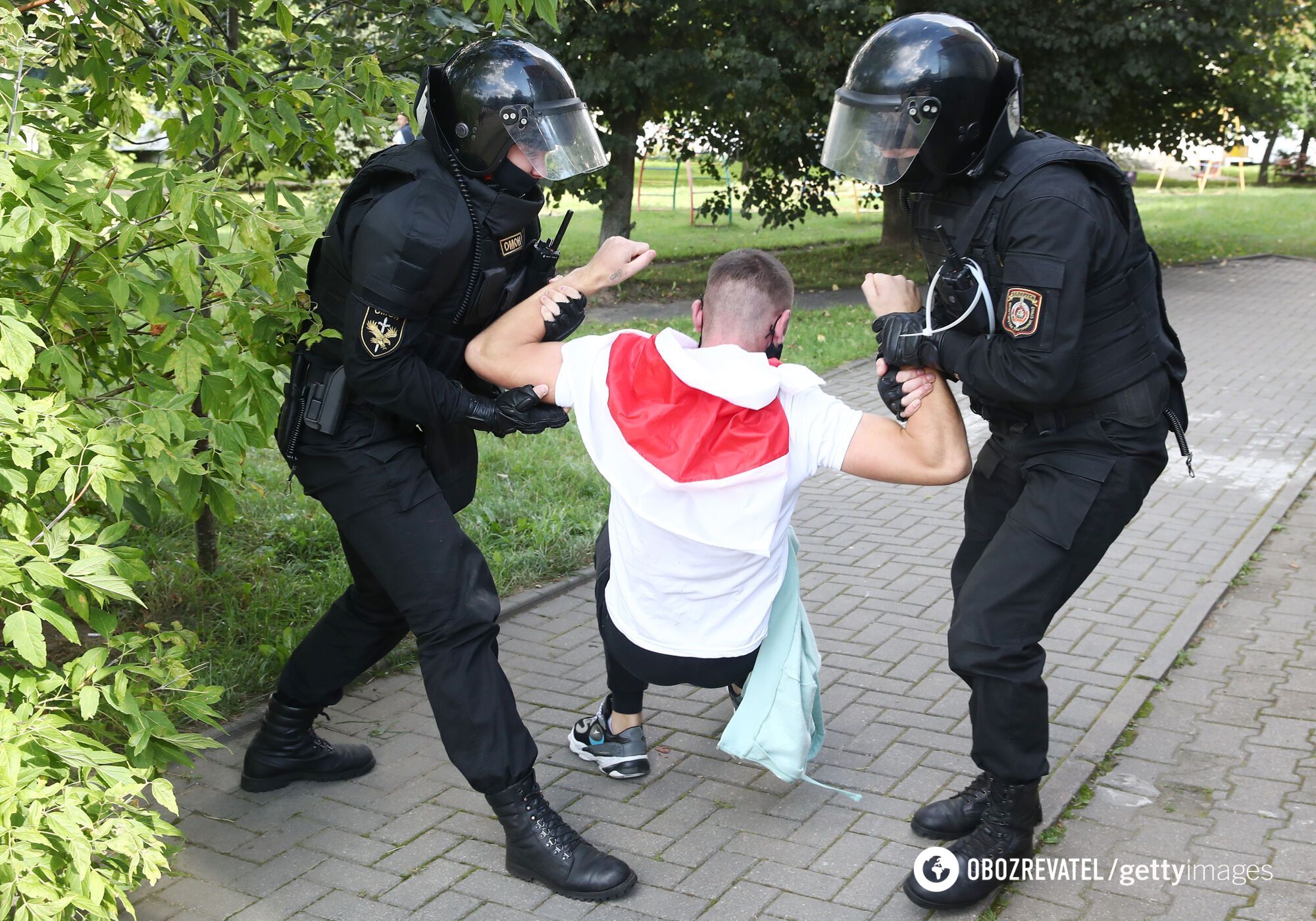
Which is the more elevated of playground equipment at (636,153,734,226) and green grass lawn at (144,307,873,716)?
playground equipment at (636,153,734,226)

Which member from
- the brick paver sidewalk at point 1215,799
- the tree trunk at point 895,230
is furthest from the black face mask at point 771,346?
the tree trunk at point 895,230

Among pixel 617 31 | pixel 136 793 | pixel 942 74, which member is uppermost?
pixel 617 31

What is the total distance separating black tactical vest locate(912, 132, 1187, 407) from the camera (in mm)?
3033

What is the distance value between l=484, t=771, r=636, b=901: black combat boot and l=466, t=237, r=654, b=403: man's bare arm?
1112mm

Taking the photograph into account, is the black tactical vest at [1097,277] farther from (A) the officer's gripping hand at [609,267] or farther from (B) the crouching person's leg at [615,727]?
(B) the crouching person's leg at [615,727]

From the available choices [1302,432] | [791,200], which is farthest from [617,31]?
[1302,432]

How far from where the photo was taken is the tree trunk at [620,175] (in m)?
14.0

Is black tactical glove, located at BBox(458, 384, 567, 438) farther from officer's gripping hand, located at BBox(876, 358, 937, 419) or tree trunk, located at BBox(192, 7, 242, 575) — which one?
tree trunk, located at BBox(192, 7, 242, 575)

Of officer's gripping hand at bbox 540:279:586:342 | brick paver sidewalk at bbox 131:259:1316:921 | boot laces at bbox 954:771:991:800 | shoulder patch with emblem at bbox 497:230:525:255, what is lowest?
brick paver sidewalk at bbox 131:259:1316:921

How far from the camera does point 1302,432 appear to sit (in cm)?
814

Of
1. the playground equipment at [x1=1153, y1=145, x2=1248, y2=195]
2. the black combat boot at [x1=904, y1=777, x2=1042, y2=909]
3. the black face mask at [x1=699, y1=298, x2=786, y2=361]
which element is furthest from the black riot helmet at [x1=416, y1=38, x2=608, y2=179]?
the playground equipment at [x1=1153, y1=145, x2=1248, y2=195]

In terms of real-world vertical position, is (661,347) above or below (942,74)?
below

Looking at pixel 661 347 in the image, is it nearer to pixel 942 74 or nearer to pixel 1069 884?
pixel 942 74

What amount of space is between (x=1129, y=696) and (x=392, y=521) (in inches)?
110
